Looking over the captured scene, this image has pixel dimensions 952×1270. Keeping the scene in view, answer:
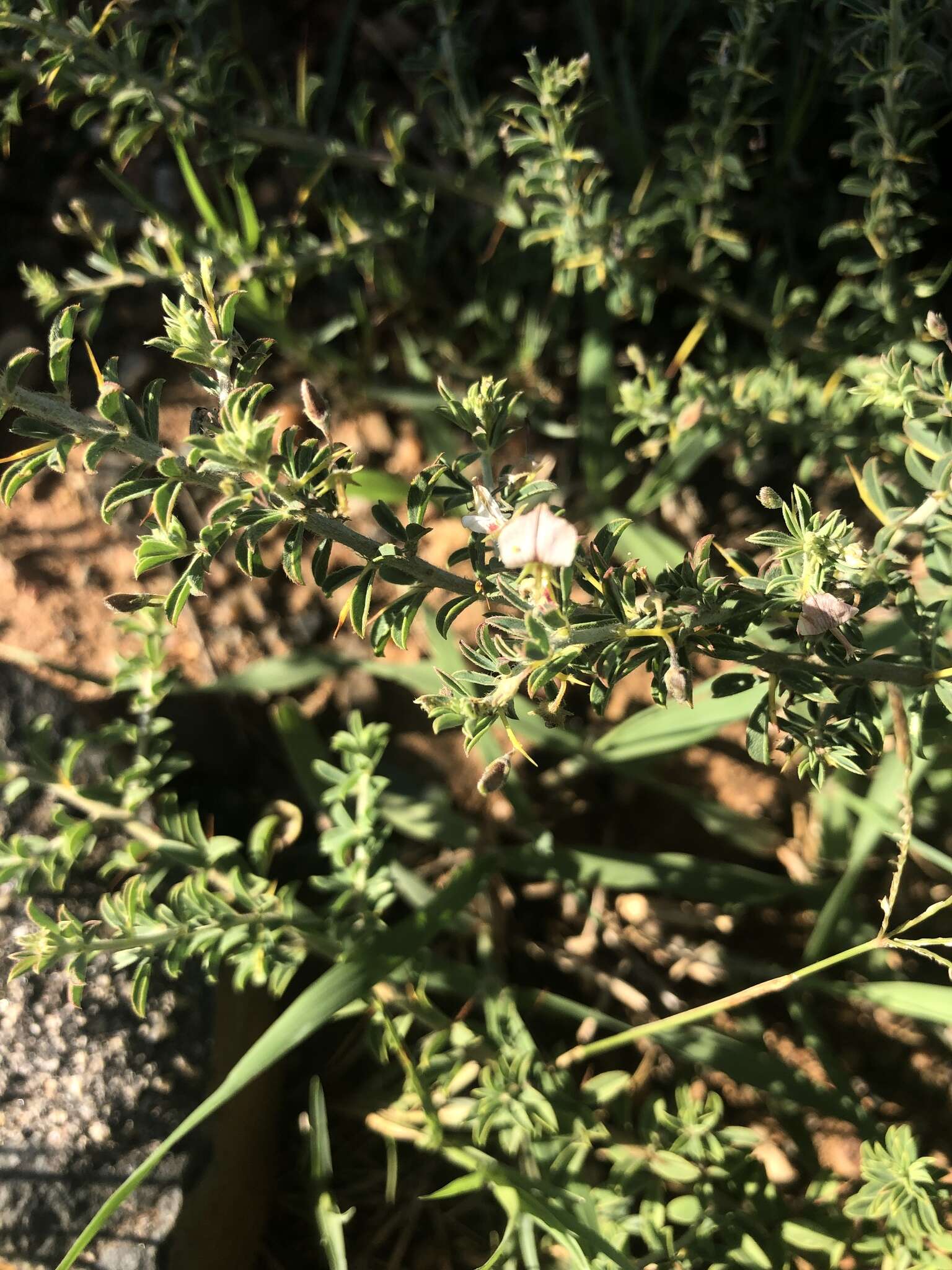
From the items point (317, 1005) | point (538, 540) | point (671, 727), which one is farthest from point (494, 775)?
point (671, 727)

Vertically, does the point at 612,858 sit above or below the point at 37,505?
below

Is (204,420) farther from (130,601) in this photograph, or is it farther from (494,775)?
(494,775)

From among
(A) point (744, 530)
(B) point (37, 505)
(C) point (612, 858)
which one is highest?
(B) point (37, 505)

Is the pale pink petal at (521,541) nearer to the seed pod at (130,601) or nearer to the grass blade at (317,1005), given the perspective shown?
the seed pod at (130,601)

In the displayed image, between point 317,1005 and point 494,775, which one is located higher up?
point 494,775

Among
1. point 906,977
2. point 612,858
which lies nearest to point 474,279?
point 612,858

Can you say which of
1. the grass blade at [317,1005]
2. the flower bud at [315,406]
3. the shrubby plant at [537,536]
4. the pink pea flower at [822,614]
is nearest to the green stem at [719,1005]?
the shrubby plant at [537,536]

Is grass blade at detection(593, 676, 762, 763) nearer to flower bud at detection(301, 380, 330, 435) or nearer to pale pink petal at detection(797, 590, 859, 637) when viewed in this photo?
pale pink petal at detection(797, 590, 859, 637)

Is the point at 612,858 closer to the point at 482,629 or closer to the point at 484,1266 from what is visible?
the point at 484,1266
